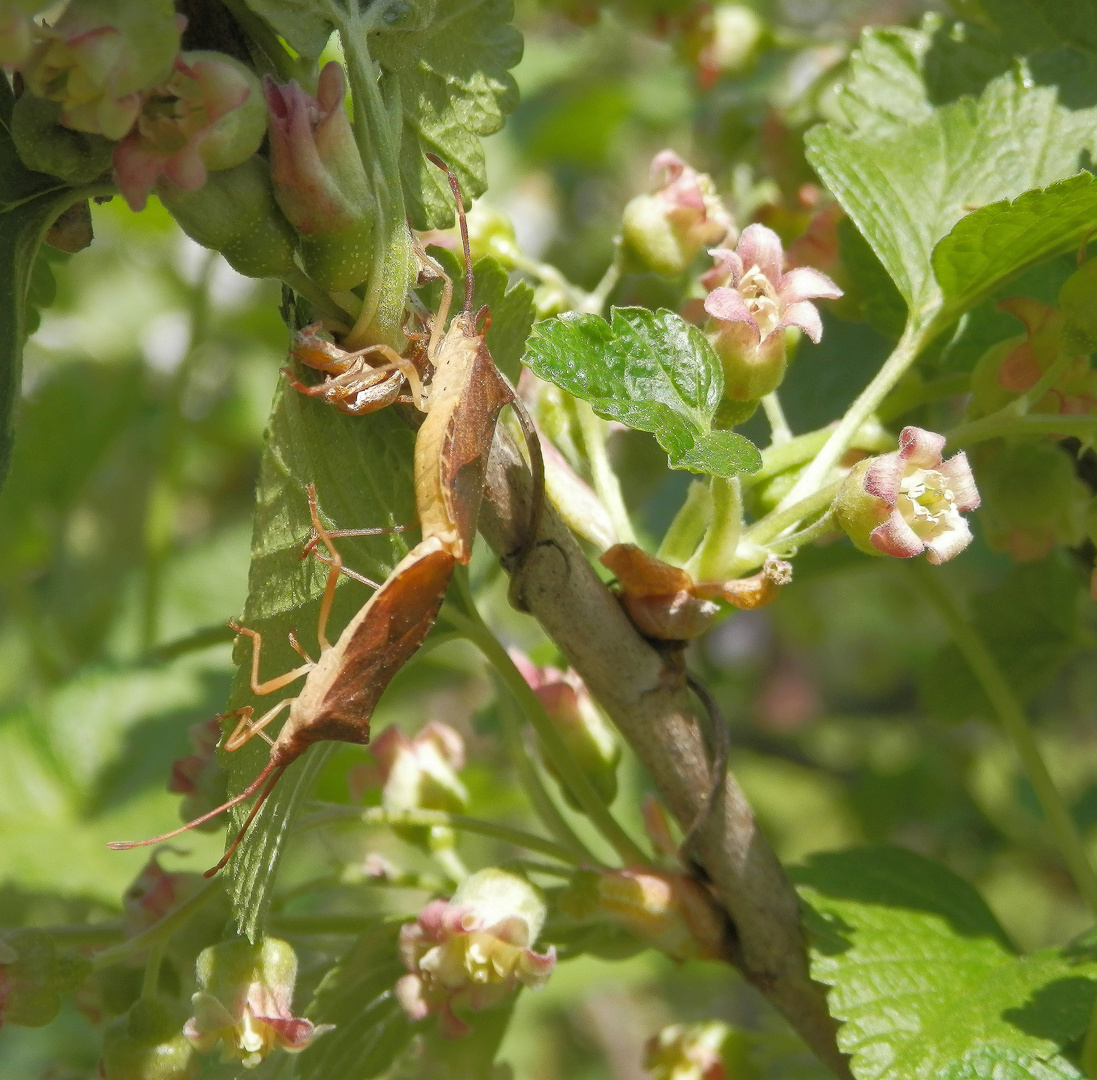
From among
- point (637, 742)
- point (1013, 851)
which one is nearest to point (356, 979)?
point (637, 742)

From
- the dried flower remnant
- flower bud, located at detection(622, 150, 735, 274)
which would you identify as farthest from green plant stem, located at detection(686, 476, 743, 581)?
flower bud, located at detection(622, 150, 735, 274)

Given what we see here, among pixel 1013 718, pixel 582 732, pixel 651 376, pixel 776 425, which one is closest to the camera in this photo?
pixel 651 376

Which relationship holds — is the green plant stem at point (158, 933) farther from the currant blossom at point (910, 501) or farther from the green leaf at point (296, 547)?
the currant blossom at point (910, 501)

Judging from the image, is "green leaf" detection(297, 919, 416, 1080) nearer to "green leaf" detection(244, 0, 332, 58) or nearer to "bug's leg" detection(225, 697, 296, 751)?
"bug's leg" detection(225, 697, 296, 751)

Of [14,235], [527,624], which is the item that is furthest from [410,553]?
[527,624]

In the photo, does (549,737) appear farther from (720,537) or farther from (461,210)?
(461,210)

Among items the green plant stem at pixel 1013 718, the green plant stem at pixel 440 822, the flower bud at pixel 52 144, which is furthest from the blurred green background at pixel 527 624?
the green plant stem at pixel 440 822

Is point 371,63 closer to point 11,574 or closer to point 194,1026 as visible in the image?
point 194,1026
